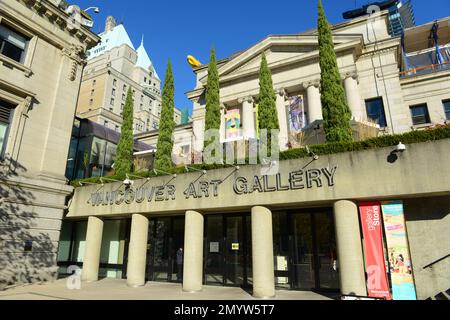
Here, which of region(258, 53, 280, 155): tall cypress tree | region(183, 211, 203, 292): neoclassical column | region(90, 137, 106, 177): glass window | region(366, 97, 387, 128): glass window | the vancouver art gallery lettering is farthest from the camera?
region(366, 97, 387, 128): glass window

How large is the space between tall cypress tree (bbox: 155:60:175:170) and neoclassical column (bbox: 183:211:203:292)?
4.64 meters

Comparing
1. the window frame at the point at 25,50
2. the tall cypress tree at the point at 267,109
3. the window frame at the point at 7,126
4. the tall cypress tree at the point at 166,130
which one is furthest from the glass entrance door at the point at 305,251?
the window frame at the point at 25,50

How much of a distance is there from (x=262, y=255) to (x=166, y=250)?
24.7 ft

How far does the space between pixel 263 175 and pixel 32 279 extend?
531 inches

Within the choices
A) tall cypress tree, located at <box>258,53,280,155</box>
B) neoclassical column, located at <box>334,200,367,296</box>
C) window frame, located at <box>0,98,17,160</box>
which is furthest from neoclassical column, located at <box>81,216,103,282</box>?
neoclassical column, located at <box>334,200,367,296</box>

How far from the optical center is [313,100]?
27406 mm

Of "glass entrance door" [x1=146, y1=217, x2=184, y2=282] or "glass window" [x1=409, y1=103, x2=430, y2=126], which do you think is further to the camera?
"glass window" [x1=409, y1=103, x2=430, y2=126]

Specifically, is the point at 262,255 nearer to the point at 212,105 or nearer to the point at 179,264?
the point at 179,264

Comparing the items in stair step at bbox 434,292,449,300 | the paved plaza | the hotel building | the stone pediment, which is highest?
the stone pediment

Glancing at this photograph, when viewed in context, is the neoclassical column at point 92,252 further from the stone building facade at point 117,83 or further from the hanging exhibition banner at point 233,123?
the stone building facade at point 117,83

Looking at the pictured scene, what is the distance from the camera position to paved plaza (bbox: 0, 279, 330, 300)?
12758mm

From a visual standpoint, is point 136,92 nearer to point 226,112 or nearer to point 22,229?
point 226,112

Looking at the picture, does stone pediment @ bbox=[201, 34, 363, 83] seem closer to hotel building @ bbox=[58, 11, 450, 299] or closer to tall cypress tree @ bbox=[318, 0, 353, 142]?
hotel building @ bbox=[58, 11, 450, 299]

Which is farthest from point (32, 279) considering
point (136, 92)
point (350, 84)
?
point (136, 92)
